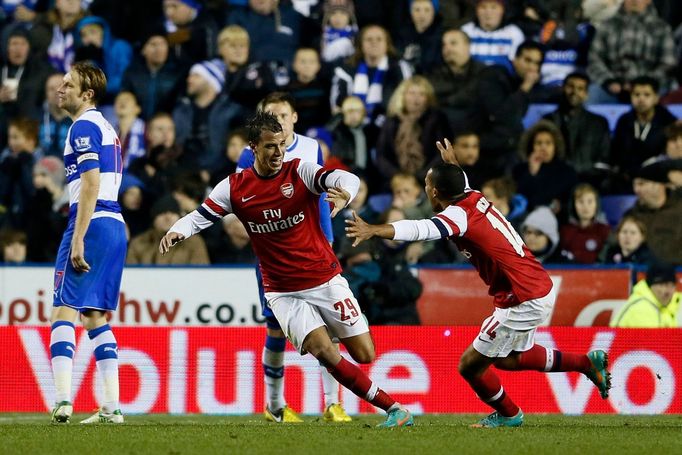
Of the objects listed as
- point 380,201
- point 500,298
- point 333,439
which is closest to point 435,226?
point 500,298

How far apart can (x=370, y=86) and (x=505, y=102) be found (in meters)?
1.63

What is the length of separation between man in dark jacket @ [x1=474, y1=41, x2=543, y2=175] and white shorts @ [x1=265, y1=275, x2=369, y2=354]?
6478 mm

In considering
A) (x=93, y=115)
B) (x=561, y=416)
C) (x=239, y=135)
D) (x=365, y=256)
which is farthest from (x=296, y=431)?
(x=239, y=135)

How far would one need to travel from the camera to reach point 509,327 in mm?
9242

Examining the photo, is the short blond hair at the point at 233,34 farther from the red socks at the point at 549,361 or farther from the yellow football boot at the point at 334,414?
the red socks at the point at 549,361

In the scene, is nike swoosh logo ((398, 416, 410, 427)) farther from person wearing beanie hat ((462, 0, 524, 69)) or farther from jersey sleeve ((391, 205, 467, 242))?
person wearing beanie hat ((462, 0, 524, 69))

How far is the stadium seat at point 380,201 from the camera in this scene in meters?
15.4

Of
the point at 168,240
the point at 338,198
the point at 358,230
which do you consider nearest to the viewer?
the point at 358,230

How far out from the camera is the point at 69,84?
9.49 m

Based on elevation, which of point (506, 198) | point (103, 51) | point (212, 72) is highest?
point (103, 51)

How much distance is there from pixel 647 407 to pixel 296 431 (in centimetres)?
423

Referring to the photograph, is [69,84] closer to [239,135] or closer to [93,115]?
[93,115]

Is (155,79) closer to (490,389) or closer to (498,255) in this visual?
(498,255)

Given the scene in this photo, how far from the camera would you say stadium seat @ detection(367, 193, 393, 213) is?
1536 centimetres
